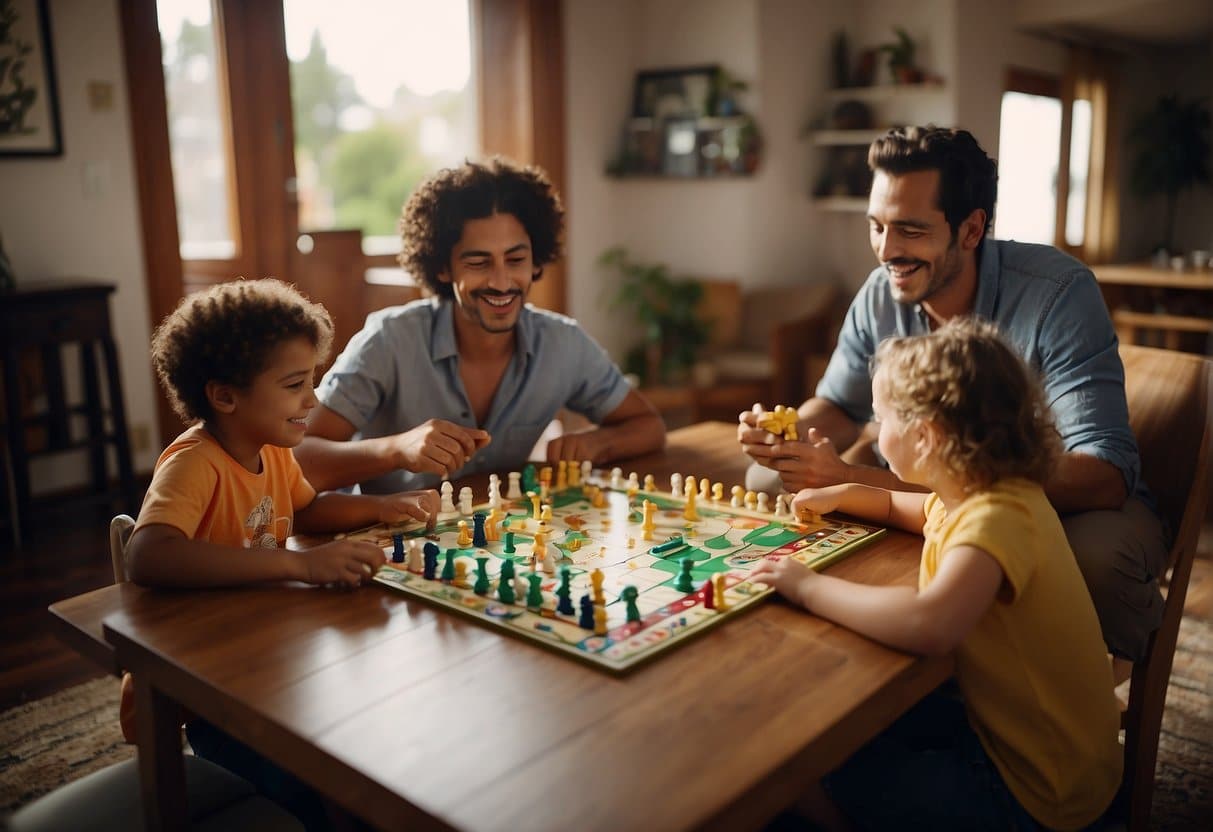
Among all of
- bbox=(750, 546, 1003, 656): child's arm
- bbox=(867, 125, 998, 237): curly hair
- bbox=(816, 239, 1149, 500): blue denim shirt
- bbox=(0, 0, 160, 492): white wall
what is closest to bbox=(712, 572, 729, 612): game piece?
bbox=(750, 546, 1003, 656): child's arm

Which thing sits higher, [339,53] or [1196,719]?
[339,53]

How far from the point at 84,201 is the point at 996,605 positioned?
12.3 feet

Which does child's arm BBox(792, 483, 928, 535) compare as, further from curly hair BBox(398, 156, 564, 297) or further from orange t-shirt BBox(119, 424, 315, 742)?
curly hair BBox(398, 156, 564, 297)

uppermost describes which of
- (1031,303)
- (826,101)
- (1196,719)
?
(826,101)

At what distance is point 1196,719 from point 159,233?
389 centimetres

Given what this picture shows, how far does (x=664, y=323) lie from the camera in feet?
17.6

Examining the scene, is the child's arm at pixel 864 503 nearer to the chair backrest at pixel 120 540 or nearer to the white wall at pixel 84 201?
the chair backrest at pixel 120 540

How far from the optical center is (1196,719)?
2.27 m

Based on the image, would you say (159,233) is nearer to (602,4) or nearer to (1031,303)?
(602,4)

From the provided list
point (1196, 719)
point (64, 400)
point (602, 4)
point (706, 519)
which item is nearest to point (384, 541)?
point (706, 519)

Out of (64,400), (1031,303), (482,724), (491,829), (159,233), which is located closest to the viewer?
(491,829)

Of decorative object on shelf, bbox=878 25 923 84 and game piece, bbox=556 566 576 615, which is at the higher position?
decorative object on shelf, bbox=878 25 923 84

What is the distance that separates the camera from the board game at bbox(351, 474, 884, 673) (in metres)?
1.18

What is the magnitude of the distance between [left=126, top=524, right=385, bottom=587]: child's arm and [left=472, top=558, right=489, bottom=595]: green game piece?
0.13m
